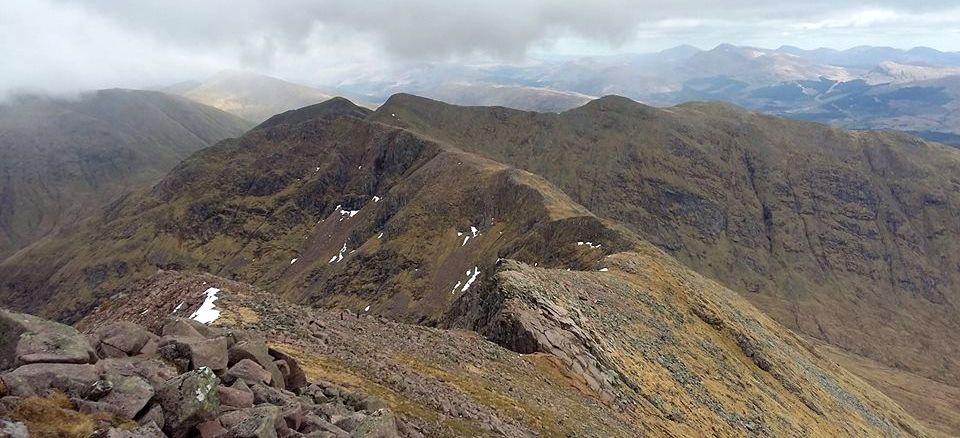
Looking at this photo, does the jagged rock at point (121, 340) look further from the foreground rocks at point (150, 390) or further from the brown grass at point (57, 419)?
the brown grass at point (57, 419)

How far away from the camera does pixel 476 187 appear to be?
185625 mm

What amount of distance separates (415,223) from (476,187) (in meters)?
22.8

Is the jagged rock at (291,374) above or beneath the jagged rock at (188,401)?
beneath

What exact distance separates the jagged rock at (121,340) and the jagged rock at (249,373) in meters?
3.41

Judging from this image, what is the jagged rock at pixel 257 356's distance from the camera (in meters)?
20.7

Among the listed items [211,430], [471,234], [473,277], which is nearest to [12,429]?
[211,430]

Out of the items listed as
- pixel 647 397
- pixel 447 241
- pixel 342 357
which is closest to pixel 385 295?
pixel 447 241

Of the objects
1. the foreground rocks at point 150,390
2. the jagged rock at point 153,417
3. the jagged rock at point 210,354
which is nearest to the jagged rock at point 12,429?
the foreground rocks at point 150,390

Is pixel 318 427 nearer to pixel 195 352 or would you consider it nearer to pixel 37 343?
pixel 195 352

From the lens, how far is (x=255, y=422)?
1560 cm

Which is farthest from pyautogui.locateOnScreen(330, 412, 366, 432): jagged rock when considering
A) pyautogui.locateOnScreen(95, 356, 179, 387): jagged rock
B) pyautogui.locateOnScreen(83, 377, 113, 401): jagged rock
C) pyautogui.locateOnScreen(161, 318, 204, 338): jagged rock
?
pyautogui.locateOnScreen(83, 377, 113, 401): jagged rock

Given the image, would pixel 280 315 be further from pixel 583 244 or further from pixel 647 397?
pixel 583 244

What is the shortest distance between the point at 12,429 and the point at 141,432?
2.54 meters

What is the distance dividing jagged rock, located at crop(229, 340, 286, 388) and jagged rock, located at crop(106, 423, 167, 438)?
5696 mm
